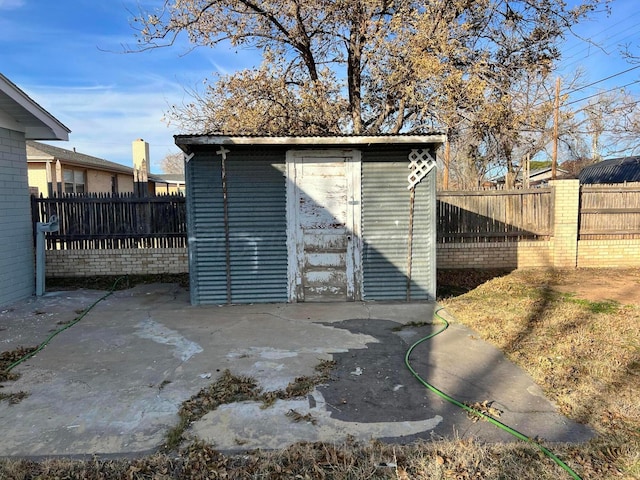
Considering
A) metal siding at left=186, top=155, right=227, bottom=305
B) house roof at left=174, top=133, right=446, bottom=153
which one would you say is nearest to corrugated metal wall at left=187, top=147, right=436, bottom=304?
metal siding at left=186, top=155, right=227, bottom=305

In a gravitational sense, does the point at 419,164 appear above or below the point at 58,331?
above

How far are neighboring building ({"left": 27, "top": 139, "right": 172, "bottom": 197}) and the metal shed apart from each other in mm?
Result: 3654

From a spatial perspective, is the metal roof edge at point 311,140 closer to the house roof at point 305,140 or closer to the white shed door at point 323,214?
the house roof at point 305,140

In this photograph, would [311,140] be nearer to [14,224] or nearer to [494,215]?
[14,224]

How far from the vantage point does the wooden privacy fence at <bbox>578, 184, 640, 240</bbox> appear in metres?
9.53

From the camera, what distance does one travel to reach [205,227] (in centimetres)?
648

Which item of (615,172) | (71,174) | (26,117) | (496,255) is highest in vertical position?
(615,172)

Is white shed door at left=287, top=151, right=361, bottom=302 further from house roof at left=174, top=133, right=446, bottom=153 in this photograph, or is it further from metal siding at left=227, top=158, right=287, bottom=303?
house roof at left=174, top=133, right=446, bottom=153

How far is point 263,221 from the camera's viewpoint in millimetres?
6547

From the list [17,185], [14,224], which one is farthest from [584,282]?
[17,185]

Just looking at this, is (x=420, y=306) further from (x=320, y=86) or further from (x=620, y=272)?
(x=320, y=86)

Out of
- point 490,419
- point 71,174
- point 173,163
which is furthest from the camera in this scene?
point 173,163

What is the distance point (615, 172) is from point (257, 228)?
24.6 metres

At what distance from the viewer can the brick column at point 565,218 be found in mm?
9336
